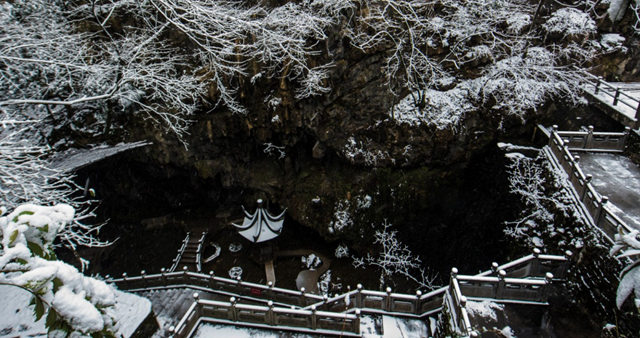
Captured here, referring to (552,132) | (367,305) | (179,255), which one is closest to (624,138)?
(552,132)

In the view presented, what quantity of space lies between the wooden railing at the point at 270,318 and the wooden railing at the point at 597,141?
10993 millimetres

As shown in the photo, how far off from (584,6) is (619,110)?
6.78 meters

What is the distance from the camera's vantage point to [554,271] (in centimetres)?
958

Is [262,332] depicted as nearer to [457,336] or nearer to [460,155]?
[457,336]

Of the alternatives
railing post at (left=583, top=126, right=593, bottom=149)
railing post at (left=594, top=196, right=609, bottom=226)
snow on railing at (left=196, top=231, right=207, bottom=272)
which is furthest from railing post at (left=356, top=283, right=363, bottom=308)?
snow on railing at (left=196, top=231, right=207, bottom=272)

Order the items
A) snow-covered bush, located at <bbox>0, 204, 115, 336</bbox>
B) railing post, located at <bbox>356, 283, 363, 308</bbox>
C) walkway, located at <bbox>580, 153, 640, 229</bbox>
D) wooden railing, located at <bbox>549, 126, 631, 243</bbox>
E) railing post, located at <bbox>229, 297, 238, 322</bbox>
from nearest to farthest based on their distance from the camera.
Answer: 1. snow-covered bush, located at <bbox>0, 204, 115, 336</bbox>
2. wooden railing, located at <bbox>549, 126, 631, 243</bbox>
3. railing post, located at <bbox>229, 297, 238, 322</bbox>
4. walkway, located at <bbox>580, 153, 640, 229</bbox>
5. railing post, located at <bbox>356, 283, 363, 308</bbox>

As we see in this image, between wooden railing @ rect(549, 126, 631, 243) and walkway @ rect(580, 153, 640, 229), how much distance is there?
0.55m

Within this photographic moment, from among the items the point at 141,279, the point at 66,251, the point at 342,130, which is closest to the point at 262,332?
the point at 141,279

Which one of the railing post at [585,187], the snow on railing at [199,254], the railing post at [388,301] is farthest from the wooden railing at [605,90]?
the snow on railing at [199,254]

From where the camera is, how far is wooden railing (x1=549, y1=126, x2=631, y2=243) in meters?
8.89

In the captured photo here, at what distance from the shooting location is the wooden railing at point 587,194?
29.2 ft

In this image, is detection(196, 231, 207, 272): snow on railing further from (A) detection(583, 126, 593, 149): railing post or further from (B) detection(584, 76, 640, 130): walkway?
(B) detection(584, 76, 640, 130): walkway

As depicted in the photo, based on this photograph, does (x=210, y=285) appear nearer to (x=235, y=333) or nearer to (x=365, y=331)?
(x=235, y=333)

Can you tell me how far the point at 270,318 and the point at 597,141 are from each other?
45.4 ft
